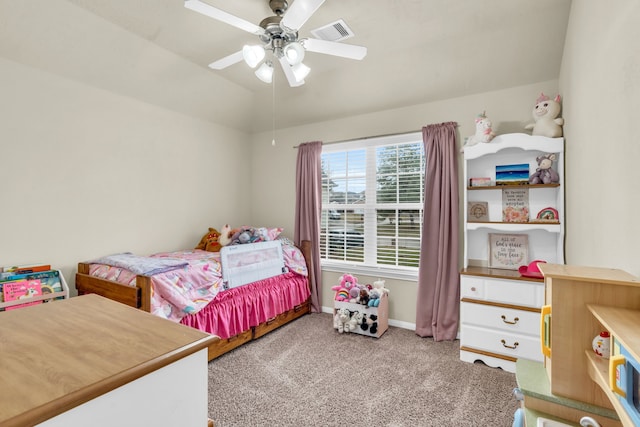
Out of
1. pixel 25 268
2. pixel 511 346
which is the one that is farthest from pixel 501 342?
pixel 25 268

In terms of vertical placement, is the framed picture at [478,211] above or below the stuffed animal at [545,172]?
below

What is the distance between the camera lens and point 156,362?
2.55ft

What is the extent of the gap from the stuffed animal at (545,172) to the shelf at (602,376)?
6.01 ft

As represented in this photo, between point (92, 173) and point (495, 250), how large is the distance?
11.8 ft

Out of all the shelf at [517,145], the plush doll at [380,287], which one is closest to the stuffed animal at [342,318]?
the plush doll at [380,287]

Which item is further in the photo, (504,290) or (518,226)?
(518,226)

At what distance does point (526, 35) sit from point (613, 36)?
139cm

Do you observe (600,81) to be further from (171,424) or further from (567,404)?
(171,424)

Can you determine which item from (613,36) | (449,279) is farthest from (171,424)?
(449,279)

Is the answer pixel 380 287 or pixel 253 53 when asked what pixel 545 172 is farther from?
pixel 253 53

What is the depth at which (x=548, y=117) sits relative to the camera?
251 centimetres

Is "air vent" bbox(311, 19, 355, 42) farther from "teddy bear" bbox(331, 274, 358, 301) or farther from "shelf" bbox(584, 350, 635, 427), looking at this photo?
"teddy bear" bbox(331, 274, 358, 301)

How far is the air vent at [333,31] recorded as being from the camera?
194cm

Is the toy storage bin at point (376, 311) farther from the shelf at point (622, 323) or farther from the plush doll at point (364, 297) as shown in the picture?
the shelf at point (622, 323)
